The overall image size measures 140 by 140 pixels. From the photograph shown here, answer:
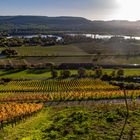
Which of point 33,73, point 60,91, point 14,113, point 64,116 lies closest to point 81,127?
point 64,116

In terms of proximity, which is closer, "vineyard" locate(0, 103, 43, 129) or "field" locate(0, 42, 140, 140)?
"field" locate(0, 42, 140, 140)

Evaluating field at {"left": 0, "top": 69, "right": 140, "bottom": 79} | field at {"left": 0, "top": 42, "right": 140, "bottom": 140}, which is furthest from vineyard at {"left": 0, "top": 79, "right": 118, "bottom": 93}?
field at {"left": 0, "top": 69, "right": 140, "bottom": 79}

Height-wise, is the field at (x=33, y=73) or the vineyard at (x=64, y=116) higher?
the vineyard at (x=64, y=116)

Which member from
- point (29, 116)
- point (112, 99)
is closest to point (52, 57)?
point (112, 99)

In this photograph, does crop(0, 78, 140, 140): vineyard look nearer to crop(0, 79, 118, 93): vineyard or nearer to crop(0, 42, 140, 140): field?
crop(0, 42, 140, 140): field

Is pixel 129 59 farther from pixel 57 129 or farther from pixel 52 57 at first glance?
pixel 57 129

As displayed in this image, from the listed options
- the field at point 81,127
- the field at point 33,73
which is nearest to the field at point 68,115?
the field at point 81,127

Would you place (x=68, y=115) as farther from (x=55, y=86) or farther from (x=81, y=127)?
(x=55, y=86)

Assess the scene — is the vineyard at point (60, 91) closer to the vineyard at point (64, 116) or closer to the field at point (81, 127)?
the vineyard at point (64, 116)

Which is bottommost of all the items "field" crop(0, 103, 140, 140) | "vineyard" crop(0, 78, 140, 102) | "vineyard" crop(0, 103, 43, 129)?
"vineyard" crop(0, 78, 140, 102)

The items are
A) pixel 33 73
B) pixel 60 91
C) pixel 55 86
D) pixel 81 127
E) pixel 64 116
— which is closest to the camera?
pixel 81 127

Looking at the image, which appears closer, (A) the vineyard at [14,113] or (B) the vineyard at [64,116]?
(B) the vineyard at [64,116]
